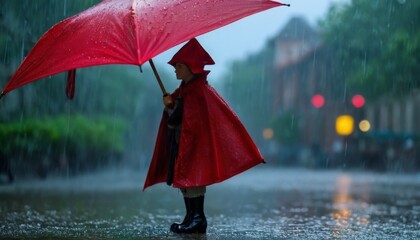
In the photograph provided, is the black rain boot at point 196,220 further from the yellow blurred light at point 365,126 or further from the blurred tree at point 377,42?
the yellow blurred light at point 365,126

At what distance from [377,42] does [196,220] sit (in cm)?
3187

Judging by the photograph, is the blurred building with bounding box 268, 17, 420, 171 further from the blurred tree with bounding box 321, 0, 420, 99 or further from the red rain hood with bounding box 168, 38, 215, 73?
the red rain hood with bounding box 168, 38, 215, 73

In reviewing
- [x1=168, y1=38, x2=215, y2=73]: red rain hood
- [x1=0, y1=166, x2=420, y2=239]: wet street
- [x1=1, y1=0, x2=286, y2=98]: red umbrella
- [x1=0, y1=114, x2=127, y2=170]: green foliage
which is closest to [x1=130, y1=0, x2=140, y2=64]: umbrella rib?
[x1=1, y1=0, x2=286, y2=98]: red umbrella

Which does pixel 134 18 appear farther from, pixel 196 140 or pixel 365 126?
pixel 365 126

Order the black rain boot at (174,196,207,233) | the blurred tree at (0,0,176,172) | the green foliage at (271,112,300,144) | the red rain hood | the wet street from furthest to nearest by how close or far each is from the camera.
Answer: the green foliage at (271,112,300,144)
the blurred tree at (0,0,176,172)
the wet street
the black rain boot at (174,196,207,233)
the red rain hood

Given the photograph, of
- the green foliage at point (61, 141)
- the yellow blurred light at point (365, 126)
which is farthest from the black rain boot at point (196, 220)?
the yellow blurred light at point (365, 126)

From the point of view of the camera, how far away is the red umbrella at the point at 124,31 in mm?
5773

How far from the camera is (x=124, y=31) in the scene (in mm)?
5918

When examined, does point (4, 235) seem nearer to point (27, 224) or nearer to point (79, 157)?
point (27, 224)

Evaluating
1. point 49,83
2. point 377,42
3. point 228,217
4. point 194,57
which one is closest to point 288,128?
point 377,42

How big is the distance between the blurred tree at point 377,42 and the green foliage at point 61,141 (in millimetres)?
11370

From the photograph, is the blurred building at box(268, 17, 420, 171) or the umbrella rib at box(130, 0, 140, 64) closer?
the umbrella rib at box(130, 0, 140, 64)

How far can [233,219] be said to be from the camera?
8.93 m

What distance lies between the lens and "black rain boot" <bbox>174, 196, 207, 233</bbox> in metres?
6.87
